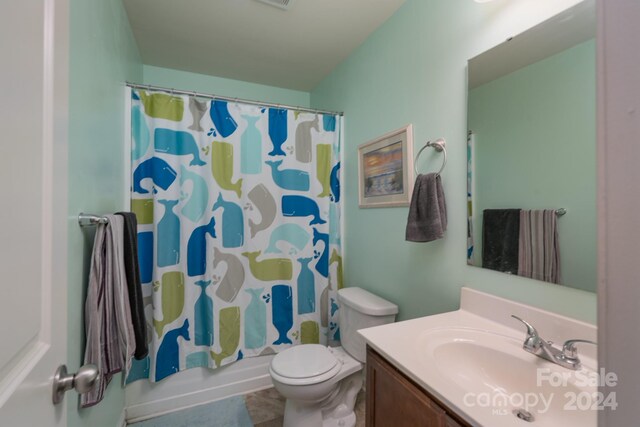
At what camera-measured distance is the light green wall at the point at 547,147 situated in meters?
0.81

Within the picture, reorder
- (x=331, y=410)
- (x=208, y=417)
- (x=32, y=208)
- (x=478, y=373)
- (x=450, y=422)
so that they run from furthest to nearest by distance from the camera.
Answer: (x=208, y=417)
(x=331, y=410)
(x=478, y=373)
(x=450, y=422)
(x=32, y=208)

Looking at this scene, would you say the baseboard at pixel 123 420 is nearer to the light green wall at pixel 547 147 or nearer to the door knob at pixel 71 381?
the door knob at pixel 71 381

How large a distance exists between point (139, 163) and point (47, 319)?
1.39 metres

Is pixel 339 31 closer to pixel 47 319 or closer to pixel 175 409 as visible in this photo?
pixel 47 319

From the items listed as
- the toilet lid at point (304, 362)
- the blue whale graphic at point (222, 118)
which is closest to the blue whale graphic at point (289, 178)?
the blue whale graphic at point (222, 118)

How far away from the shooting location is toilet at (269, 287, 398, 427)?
1.32 m

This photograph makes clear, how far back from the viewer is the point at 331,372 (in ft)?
4.46

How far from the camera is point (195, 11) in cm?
157

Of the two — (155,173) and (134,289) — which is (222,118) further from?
(134,289)

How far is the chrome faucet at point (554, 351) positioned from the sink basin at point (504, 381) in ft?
0.05

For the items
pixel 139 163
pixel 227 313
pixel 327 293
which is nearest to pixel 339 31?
pixel 139 163

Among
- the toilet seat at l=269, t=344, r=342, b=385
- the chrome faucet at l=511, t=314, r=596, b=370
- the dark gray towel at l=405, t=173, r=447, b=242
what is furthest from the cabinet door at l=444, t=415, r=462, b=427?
the toilet seat at l=269, t=344, r=342, b=385

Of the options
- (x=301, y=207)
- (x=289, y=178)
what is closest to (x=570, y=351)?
(x=301, y=207)

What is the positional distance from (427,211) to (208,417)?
179cm
